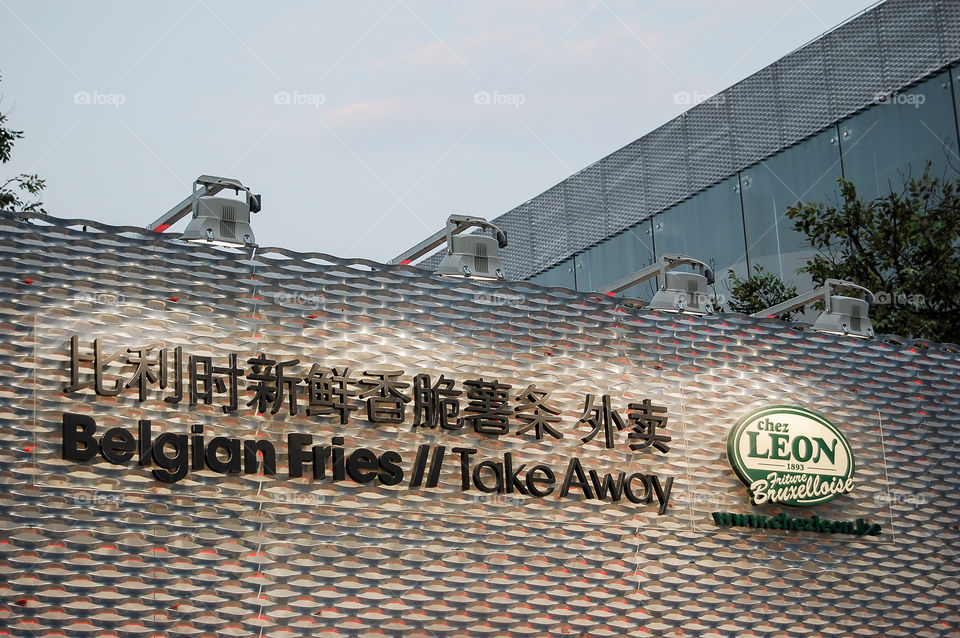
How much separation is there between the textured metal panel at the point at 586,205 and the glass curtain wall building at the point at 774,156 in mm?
21

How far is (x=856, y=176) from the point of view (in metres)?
→ 12.4

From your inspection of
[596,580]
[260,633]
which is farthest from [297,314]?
[596,580]

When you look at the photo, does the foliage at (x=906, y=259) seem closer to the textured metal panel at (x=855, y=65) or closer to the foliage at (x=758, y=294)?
the foliage at (x=758, y=294)

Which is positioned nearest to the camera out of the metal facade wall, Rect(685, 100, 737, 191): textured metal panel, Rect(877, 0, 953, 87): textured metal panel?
Rect(877, 0, 953, 87): textured metal panel

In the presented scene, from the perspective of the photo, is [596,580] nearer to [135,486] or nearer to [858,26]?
[135,486]

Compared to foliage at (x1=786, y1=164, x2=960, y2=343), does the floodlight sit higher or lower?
lower

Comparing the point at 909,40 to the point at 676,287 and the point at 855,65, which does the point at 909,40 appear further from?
the point at 676,287

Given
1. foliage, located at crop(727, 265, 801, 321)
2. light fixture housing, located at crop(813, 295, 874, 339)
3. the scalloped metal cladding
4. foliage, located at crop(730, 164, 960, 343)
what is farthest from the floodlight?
foliage, located at crop(727, 265, 801, 321)

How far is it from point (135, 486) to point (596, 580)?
2.36 metres

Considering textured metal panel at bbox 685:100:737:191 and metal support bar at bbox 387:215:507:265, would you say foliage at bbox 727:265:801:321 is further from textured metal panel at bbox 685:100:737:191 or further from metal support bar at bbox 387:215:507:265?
metal support bar at bbox 387:215:507:265

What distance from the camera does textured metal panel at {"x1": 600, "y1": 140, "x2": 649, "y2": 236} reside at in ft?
51.4

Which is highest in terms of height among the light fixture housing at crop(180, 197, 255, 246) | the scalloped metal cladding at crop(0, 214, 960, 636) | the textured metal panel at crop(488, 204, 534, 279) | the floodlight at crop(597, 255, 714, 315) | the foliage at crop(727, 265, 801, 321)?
the textured metal panel at crop(488, 204, 534, 279)

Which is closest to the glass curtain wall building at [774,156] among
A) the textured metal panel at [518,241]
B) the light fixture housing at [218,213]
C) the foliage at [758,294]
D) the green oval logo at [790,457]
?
the textured metal panel at [518,241]

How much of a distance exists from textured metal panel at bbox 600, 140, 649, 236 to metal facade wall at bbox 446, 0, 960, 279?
0.01 meters
